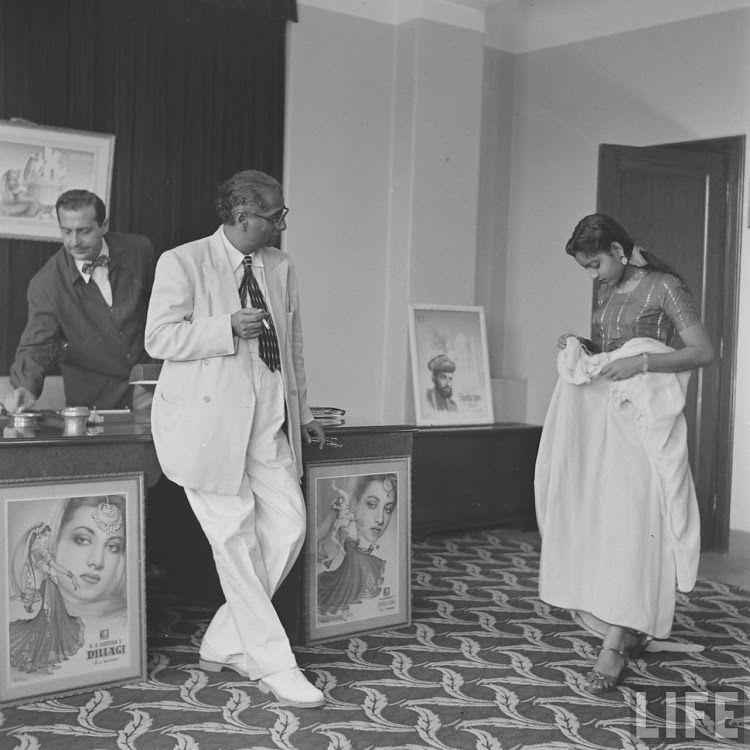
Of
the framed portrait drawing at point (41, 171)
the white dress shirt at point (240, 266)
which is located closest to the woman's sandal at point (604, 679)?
the white dress shirt at point (240, 266)

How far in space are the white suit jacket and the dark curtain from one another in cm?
239

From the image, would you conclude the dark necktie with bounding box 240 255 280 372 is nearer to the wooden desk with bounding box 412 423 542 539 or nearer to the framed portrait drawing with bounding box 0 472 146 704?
the framed portrait drawing with bounding box 0 472 146 704

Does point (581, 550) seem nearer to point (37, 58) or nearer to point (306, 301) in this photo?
point (306, 301)

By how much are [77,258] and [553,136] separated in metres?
3.87

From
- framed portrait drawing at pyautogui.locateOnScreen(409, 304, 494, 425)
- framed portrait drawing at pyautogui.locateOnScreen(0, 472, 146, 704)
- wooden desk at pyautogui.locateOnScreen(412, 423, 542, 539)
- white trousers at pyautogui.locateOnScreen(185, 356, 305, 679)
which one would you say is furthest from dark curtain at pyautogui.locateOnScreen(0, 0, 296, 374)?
white trousers at pyautogui.locateOnScreen(185, 356, 305, 679)

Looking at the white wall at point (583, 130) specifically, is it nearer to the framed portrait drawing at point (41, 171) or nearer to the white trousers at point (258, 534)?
the framed portrait drawing at point (41, 171)

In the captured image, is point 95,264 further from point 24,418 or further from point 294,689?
point 294,689

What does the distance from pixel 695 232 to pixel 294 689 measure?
4.44m

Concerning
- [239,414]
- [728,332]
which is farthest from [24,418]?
[728,332]

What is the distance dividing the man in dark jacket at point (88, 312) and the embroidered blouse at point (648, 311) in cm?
253

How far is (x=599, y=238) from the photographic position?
4113 mm

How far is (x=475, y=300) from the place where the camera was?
7688mm

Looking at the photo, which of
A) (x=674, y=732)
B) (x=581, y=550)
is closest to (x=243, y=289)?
(x=581, y=550)

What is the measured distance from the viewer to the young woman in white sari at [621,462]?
4000mm
